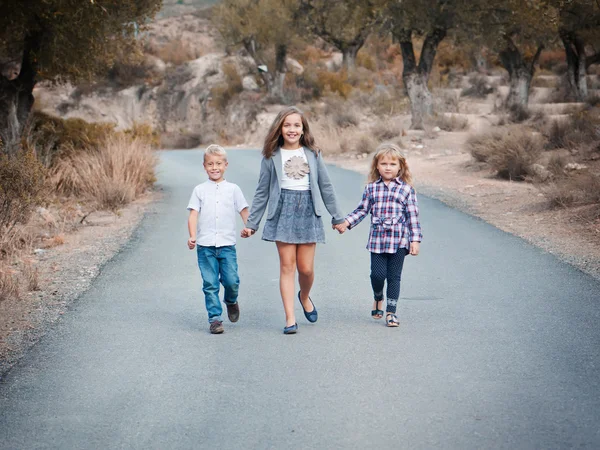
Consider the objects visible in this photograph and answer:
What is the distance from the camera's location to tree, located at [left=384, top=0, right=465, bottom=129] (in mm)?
25031

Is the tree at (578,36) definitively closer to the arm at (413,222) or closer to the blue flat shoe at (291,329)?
the arm at (413,222)

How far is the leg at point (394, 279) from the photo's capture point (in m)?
6.30

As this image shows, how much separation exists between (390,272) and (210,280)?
55.0 inches

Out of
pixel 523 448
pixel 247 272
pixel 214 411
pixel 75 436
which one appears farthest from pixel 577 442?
pixel 247 272

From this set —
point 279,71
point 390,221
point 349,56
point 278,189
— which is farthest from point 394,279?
point 349,56

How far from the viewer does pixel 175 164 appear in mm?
24797

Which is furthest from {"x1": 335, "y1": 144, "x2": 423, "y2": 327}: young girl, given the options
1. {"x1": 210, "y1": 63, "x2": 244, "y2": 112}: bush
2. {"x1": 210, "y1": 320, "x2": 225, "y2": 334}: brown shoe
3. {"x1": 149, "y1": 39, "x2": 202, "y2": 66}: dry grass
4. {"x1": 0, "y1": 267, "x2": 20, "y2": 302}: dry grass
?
{"x1": 149, "y1": 39, "x2": 202, "y2": 66}: dry grass

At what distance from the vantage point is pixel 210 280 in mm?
6301

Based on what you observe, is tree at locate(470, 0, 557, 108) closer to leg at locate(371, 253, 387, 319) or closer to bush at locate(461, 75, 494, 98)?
bush at locate(461, 75, 494, 98)

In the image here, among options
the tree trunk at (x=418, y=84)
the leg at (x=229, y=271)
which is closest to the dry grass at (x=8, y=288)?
the leg at (x=229, y=271)

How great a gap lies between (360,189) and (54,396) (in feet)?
39.4

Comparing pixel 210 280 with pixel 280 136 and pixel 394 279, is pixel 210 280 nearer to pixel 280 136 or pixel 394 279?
pixel 280 136

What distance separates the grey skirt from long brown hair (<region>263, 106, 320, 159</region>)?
328 mm

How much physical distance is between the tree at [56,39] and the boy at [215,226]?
849cm
